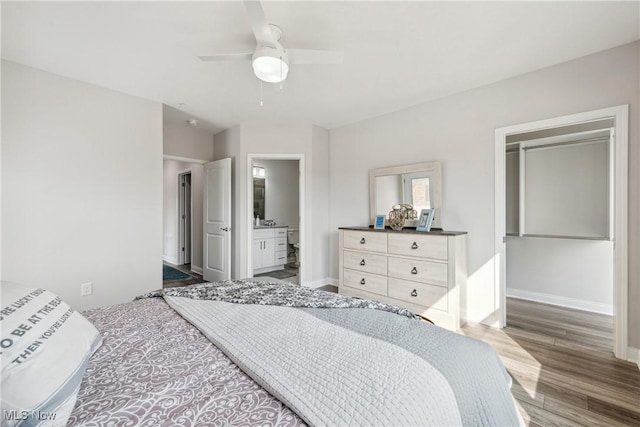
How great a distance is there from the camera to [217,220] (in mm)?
4449

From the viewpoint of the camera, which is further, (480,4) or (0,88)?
(0,88)

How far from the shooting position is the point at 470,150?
3047mm

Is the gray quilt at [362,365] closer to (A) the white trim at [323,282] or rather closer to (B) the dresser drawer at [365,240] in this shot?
(B) the dresser drawer at [365,240]

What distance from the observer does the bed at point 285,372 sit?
74 centimetres

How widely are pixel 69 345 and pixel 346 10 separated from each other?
7.22ft

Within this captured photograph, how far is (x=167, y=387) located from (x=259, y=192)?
5.30 meters

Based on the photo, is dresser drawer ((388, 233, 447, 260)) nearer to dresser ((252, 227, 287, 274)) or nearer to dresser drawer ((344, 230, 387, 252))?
dresser drawer ((344, 230, 387, 252))

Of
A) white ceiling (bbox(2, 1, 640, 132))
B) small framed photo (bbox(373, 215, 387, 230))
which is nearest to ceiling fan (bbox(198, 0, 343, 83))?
white ceiling (bbox(2, 1, 640, 132))

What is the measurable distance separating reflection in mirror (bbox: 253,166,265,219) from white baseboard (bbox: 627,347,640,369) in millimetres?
5385

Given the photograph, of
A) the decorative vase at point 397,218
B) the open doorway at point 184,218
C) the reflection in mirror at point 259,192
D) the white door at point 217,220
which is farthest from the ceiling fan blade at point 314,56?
the open doorway at point 184,218

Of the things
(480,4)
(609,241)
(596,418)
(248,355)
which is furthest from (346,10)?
(609,241)

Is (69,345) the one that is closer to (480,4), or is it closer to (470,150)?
(480,4)

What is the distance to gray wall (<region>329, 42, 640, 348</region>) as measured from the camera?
2.22m

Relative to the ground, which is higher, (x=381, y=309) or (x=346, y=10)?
(x=346, y=10)
